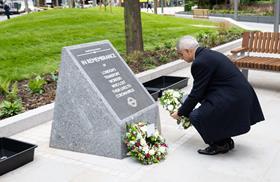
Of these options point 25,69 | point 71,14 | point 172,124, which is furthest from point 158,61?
point 71,14

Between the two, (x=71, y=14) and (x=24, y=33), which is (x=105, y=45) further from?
(x=71, y=14)

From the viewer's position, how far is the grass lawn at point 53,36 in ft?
35.5

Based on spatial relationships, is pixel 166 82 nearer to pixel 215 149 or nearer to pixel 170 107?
pixel 170 107

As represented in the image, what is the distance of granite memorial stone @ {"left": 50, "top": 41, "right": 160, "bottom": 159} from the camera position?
5254 mm

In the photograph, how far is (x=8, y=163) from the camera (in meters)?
4.96

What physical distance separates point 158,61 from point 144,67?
912 mm

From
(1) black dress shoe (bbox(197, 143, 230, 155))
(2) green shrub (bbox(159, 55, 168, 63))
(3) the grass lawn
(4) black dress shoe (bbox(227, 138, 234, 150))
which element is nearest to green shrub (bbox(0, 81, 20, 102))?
(3) the grass lawn

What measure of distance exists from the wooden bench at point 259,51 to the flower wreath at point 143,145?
3.91 meters

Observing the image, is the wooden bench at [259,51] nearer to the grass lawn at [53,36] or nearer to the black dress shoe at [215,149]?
the black dress shoe at [215,149]

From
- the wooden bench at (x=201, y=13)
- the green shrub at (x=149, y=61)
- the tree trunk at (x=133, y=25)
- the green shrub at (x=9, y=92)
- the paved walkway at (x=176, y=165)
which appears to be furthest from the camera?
the wooden bench at (x=201, y=13)

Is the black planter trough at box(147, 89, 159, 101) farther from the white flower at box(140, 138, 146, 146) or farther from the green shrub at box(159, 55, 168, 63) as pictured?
the green shrub at box(159, 55, 168, 63)

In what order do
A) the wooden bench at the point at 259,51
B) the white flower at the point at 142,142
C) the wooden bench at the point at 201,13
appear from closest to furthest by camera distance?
the white flower at the point at 142,142 → the wooden bench at the point at 259,51 → the wooden bench at the point at 201,13

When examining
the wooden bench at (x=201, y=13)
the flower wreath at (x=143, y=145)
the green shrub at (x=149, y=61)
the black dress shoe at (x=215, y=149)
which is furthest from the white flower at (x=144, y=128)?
the wooden bench at (x=201, y=13)

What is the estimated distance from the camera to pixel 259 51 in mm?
9617
